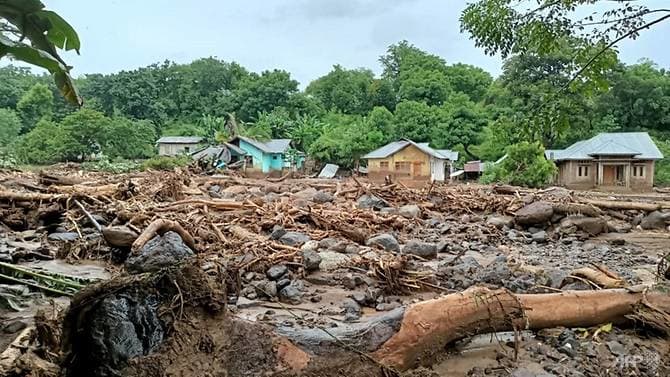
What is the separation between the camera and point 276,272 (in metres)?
5.82

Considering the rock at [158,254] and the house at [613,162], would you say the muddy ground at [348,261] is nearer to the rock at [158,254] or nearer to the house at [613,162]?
the rock at [158,254]

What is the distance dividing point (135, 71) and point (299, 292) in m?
54.5

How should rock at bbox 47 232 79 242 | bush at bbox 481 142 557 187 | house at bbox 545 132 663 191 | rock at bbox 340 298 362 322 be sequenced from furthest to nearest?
house at bbox 545 132 663 191
bush at bbox 481 142 557 187
rock at bbox 47 232 79 242
rock at bbox 340 298 362 322

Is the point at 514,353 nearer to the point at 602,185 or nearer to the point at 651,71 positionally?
the point at 602,185

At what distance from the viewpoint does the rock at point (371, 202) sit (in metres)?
12.1

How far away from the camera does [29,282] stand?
4297 mm

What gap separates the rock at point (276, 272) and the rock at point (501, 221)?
231 inches

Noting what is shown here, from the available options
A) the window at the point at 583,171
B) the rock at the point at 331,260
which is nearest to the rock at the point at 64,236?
the rock at the point at 331,260

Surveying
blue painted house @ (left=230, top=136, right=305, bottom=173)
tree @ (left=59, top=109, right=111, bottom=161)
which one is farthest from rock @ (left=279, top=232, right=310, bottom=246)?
tree @ (left=59, top=109, right=111, bottom=161)

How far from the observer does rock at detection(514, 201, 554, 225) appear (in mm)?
10469

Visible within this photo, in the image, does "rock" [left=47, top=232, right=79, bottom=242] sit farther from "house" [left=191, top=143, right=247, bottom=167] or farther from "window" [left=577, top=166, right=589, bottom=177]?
"window" [left=577, top=166, right=589, bottom=177]

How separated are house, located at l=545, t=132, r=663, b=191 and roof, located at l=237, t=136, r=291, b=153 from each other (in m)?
18.4

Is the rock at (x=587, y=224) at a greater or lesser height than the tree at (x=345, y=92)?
lesser

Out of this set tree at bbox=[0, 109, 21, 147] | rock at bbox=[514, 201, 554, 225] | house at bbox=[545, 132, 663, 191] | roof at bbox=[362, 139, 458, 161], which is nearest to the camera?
rock at bbox=[514, 201, 554, 225]
